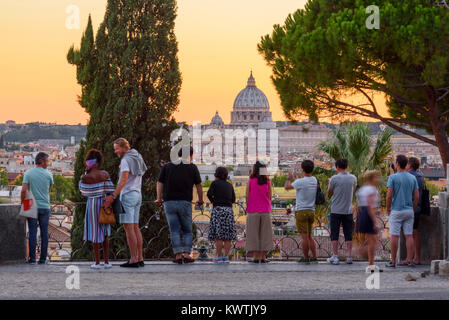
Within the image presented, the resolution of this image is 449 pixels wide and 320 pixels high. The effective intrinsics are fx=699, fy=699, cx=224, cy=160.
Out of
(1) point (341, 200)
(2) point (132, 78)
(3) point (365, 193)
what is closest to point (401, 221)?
(1) point (341, 200)

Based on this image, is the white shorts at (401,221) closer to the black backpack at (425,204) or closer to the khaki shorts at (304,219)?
the black backpack at (425,204)

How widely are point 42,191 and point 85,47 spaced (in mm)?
12032

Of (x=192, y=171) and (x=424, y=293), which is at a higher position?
(x=192, y=171)

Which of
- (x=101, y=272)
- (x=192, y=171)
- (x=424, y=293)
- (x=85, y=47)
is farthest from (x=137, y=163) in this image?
(x=85, y=47)

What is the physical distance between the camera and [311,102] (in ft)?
55.7

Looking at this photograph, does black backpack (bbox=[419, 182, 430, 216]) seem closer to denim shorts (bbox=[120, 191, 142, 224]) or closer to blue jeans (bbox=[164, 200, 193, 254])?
blue jeans (bbox=[164, 200, 193, 254])

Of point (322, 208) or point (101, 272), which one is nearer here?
point (101, 272)

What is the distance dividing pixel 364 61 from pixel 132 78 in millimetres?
6947

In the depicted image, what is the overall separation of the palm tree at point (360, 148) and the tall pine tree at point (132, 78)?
5.01m

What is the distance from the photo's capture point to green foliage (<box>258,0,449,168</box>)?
1377cm

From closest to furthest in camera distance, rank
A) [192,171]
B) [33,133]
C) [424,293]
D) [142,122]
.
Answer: [424,293] → [192,171] → [142,122] → [33,133]
